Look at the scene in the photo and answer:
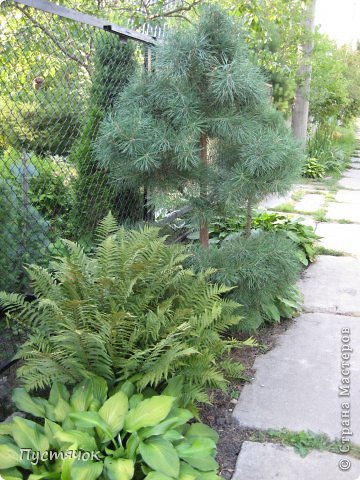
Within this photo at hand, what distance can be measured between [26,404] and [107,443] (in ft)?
1.52

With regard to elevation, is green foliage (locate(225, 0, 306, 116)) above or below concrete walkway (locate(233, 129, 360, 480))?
above

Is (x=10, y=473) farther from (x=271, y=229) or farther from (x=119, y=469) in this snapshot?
(x=271, y=229)

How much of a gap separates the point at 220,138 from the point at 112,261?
1298mm

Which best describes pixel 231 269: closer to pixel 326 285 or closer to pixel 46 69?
pixel 326 285

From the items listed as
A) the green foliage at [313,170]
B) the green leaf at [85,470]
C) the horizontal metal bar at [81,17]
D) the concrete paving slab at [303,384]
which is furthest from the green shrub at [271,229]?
the green foliage at [313,170]

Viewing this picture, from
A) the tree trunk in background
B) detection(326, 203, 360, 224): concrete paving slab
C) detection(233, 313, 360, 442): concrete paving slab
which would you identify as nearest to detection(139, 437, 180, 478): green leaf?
detection(233, 313, 360, 442): concrete paving slab

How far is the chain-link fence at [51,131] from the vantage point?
3.07 metres

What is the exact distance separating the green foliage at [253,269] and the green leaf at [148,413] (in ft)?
3.93

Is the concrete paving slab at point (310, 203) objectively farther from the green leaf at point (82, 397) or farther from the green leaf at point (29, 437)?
the green leaf at point (29, 437)

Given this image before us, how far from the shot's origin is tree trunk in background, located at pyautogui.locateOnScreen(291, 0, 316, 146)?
35.6ft

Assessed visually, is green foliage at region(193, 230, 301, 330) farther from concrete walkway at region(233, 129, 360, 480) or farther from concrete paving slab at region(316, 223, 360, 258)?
A: concrete paving slab at region(316, 223, 360, 258)

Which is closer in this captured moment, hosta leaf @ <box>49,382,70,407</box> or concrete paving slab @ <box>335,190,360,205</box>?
hosta leaf @ <box>49,382,70,407</box>

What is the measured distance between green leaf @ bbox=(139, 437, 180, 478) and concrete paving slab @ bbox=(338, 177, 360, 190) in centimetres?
821

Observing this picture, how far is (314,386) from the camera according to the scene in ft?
9.48
